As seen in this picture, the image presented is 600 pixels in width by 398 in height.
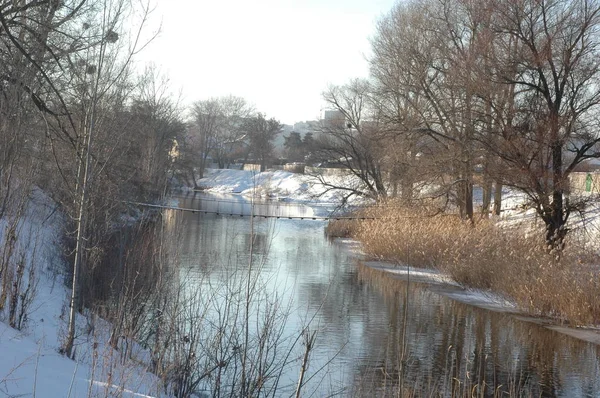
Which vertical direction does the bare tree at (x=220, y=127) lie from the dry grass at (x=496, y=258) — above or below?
above

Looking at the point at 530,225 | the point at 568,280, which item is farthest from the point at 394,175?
the point at 568,280

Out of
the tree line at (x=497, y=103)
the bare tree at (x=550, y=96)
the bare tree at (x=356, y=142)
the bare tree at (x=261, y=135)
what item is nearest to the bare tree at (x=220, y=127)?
the bare tree at (x=261, y=135)

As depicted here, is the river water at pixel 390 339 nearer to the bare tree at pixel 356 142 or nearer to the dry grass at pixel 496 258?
the dry grass at pixel 496 258

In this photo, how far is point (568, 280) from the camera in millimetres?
12820

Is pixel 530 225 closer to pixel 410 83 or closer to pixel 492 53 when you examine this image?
pixel 492 53

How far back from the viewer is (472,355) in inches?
420

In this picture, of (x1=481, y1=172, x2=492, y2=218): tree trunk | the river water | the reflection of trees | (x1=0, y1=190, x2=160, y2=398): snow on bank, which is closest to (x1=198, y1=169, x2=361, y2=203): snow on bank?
(x1=481, y1=172, x2=492, y2=218): tree trunk

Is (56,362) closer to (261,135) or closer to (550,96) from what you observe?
(550,96)

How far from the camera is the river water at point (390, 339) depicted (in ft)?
26.6

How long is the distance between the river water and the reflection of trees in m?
0.02

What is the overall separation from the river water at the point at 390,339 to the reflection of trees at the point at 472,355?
16 mm

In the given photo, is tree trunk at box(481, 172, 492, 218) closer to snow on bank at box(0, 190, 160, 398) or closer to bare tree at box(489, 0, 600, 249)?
bare tree at box(489, 0, 600, 249)

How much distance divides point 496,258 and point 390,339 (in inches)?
224

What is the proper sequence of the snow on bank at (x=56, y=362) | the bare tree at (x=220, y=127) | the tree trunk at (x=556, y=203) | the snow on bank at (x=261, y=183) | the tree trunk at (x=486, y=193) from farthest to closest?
the bare tree at (x=220, y=127) < the snow on bank at (x=261, y=183) < the tree trunk at (x=486, y=193) < the tree trunk at (x=556, y=203) < the snow on bank at (x=56, y=362)
